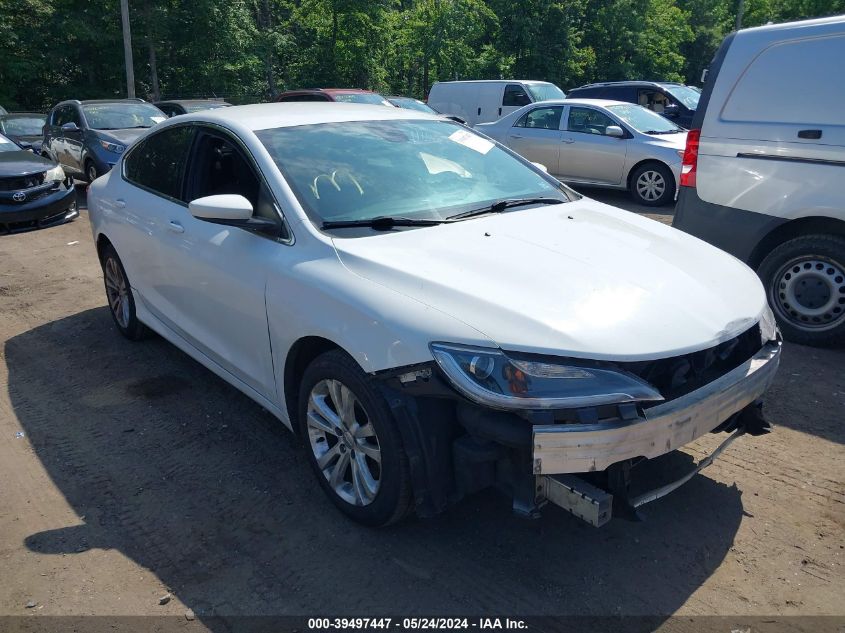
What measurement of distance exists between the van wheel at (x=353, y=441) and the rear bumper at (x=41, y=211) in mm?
8681

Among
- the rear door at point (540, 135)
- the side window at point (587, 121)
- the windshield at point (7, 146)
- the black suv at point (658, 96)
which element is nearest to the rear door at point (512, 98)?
the black suv at point (658, 96)

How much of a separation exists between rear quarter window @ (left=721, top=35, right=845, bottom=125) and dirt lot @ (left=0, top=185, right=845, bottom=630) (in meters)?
1.93

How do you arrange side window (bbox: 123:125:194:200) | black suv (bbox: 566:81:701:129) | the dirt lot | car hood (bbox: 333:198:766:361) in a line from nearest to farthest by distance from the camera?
car hood (bbox: 333:198:766:361) → the dirt lot → side window (bbox: 123:125:194:200) → black suv (bbox: 566:81:701:129)

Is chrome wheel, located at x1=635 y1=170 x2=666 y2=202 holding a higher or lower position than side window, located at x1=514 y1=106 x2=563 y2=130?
lower

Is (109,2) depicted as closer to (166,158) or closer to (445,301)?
(166,158)

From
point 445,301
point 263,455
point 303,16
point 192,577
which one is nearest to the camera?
point 445,301

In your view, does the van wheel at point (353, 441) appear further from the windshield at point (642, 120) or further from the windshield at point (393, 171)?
the windshield at point (642, 120)

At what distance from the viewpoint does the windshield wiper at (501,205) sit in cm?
360

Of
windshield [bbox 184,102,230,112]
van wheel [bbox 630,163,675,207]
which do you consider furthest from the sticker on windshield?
windshield [bbox 184,102,230,112]

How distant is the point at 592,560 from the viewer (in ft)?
9.74

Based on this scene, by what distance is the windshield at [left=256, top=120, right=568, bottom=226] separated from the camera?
3.54m

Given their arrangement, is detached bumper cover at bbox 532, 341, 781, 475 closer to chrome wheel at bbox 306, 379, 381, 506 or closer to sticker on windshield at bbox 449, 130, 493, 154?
chrome wheel at bbox 306, 379, 381, 506

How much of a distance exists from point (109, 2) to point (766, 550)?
101ft

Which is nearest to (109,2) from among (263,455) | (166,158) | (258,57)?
(258,57)
